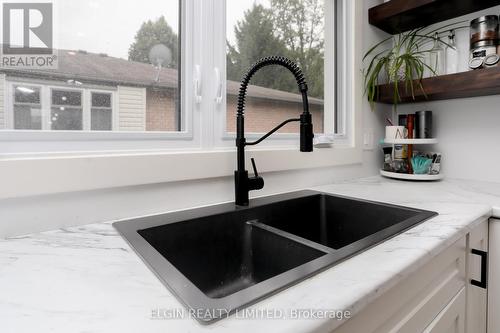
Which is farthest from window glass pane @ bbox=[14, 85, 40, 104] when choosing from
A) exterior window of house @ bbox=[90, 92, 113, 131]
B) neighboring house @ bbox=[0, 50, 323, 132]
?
exterior window of house @ bbox=[90, 92, 113, 131]

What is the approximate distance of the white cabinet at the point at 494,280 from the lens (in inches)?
36.4

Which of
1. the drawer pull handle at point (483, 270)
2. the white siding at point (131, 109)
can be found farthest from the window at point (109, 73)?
the drawer pull handle at point (483, 270)

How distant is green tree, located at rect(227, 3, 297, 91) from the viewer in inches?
46.7

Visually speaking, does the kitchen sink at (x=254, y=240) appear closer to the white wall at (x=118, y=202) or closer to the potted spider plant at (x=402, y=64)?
the white wall at (x=118, y=202)

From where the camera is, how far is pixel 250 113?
4.25ft

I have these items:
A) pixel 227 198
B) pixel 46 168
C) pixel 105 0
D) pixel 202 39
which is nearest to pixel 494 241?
pixel 227 198

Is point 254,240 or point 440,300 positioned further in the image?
point 254,240

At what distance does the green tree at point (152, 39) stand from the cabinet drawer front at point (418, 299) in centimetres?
98

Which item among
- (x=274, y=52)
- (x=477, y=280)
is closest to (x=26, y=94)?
(x=274, y=52)

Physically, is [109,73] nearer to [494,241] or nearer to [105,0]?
[105,0]

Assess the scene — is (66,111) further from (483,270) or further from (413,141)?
(413,141)

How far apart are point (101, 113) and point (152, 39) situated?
33 centimetres

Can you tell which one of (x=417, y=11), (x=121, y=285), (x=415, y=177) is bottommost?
(x=121, y=285)

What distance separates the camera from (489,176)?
59.3 inches
